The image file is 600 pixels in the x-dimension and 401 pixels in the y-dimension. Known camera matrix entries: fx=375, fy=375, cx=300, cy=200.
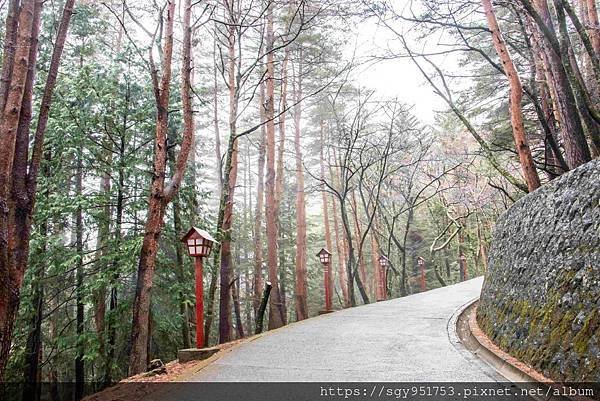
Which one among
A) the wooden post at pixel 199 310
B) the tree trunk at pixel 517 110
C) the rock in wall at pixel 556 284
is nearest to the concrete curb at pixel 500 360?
the rock in wall at pixel 556 284

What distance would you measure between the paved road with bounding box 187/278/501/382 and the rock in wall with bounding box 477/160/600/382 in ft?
1.86

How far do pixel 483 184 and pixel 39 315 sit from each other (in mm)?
18430

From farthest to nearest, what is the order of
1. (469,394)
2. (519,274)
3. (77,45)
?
(77,45), (519,274), (469,394)

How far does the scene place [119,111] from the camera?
27.8ft

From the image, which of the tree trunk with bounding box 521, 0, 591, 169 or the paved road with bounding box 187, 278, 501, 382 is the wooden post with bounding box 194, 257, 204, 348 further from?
the tree trunk with bounding box 521, 0, 591, 169

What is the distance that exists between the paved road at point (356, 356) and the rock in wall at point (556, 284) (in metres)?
0.57

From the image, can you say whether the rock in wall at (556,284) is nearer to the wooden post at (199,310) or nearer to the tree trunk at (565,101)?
the tree trunk at (565,101)

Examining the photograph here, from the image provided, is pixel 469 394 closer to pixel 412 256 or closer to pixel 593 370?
pixel 593 370

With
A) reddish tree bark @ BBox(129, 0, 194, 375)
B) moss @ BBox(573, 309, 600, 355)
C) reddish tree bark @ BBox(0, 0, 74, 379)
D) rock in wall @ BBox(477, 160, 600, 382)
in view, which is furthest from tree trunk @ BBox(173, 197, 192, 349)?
moss @ BBox(573, 309, 600, 355)

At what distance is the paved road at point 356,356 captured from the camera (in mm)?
3973

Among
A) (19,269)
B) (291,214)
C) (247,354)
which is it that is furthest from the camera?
(291,214)

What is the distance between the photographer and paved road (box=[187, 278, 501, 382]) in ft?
13.0

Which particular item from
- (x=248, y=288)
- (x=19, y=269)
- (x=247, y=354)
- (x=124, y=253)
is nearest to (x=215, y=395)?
(x=247, y=354)

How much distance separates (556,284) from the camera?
11.9 ft
